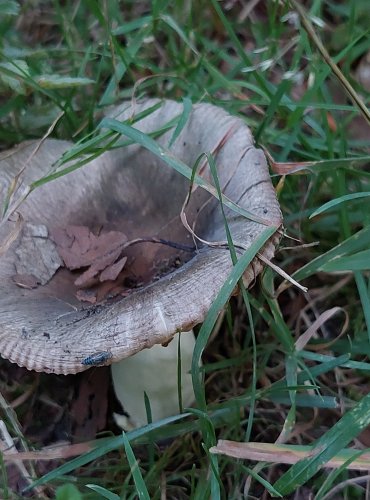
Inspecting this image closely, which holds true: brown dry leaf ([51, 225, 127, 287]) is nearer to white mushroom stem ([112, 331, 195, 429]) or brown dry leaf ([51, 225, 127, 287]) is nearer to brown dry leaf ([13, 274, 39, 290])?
brown dry leaf ([13, 274, 39, 290])

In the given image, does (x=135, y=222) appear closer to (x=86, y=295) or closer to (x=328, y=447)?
(x=86, y=295)

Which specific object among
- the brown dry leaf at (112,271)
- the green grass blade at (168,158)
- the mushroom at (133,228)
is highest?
the green grass blade at (168,158)

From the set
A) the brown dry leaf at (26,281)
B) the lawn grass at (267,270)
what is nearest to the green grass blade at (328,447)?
the lawn grass at (267,270)

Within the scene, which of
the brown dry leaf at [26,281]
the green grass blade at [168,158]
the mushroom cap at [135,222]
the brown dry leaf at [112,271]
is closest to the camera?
the mushroom cap at [135,222]

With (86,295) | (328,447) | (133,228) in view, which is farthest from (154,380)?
(328,447)

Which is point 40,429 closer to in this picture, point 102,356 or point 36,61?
point 102,356

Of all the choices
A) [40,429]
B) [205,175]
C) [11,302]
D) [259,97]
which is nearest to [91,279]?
[11,302]

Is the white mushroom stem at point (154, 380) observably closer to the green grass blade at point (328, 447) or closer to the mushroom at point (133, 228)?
the mushroom at point (133, 228)
